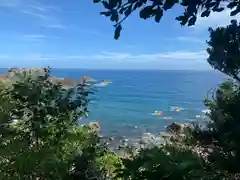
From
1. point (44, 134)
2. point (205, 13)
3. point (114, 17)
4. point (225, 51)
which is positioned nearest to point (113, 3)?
point (114, 17)

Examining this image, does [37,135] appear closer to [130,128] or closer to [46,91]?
[46,91]

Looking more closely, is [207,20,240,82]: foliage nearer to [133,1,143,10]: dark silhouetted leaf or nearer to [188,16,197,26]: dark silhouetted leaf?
[188,16,197,26]: dark silhouetted leaf

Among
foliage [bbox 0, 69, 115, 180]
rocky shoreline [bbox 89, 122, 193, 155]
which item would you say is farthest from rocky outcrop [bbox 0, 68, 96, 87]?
rocky shoreline [bbox 89, 122, 193, 155]

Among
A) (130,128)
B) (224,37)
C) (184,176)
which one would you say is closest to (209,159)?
(224,37)

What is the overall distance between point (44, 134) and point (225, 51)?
2.05m

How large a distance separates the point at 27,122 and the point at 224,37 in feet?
7.19

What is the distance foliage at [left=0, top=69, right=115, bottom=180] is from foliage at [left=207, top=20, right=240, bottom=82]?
4.85 feet

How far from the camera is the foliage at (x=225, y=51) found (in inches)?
138

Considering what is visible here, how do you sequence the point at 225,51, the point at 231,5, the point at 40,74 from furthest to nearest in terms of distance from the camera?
the point at 40,74 → the point at 225,51 → the point at 231,5

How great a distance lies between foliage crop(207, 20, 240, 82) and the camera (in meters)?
3.51

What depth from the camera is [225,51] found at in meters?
3.85

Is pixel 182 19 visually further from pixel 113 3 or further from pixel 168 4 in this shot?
pixel 113 3

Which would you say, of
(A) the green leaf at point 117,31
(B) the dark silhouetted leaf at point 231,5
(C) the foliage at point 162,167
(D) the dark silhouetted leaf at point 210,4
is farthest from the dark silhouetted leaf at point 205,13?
(C) the foliage at point 162,167

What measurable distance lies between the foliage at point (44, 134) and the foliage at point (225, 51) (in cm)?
148
